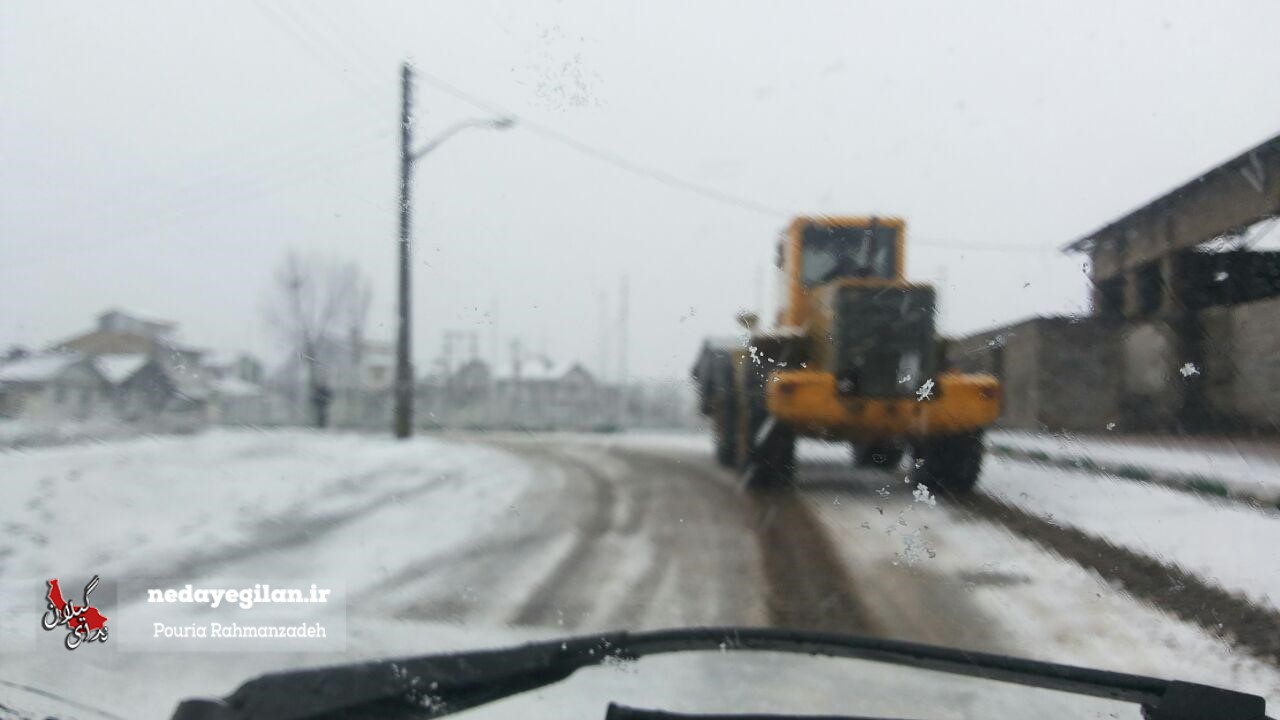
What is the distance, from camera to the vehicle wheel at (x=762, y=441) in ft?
20.1

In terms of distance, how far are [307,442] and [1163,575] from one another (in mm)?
4597

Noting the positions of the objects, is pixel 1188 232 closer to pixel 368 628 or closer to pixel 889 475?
pixel 889 475

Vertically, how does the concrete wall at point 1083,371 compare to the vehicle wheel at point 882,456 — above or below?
above

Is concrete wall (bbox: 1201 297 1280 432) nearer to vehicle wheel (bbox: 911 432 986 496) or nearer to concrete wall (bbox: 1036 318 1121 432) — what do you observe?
concrete wall (bbox: 1036 318 1121 432)

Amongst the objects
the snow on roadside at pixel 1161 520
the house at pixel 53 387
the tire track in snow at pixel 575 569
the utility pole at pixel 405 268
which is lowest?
the tire track in snow at pixel 575 569

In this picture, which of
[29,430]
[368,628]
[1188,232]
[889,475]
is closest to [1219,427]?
[1188,232]

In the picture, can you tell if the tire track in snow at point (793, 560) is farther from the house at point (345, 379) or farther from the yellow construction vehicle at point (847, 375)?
the house at point (345, 379)

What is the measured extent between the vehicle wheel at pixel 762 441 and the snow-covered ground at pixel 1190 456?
1588 mm

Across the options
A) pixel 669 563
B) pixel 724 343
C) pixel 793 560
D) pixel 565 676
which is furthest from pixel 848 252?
pixel 565 676

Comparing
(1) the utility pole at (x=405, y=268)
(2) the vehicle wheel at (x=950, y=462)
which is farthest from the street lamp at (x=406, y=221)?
(2) the vehicle wheel at (x=950, y=462)

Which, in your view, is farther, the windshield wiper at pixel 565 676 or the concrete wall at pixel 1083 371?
the concrete wall at pixel 1083 371

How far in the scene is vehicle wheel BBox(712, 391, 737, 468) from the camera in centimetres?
600

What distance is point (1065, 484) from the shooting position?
17.5 ft

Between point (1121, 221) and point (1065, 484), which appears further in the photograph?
point (1065, 484)
